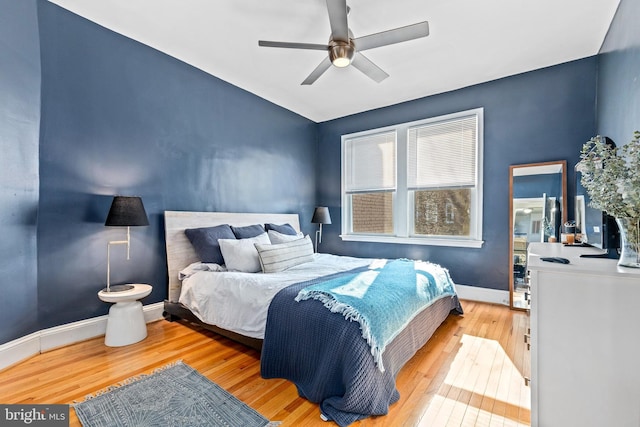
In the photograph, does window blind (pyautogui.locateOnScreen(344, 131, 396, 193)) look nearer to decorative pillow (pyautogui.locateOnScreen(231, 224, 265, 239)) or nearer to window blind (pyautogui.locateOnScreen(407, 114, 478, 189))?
window blind (pyautogui.locateOnScreen(407, 114, 478, 189))

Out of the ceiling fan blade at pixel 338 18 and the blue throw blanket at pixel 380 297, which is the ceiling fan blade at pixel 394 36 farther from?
the blue throw blanket at pixel 380 297

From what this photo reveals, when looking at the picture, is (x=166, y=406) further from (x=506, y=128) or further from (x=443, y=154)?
(x=506, y=128)

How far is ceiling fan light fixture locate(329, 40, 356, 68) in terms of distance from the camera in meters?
2.29

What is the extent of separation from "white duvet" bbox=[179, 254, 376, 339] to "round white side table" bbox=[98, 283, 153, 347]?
0.42m

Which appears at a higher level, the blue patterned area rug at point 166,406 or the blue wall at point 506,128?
the blue wall at point 506,128

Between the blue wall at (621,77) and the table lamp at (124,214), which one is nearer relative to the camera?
the blue wall at (621,77)

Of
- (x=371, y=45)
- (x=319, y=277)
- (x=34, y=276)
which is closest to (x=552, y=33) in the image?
(x=371, y=45)

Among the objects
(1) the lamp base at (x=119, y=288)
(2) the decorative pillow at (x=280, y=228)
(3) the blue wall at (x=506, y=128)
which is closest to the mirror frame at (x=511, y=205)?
(3) the blue wall at (x=506, y=128)

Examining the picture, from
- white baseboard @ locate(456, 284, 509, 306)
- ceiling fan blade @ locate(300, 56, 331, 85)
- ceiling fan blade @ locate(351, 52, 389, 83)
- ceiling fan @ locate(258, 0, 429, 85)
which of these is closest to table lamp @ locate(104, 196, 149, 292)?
ceiling fan @ locate(258, 0, 429, 85)

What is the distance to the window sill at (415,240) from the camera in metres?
3.78

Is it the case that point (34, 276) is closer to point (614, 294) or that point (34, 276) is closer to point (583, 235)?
point (614, 294)

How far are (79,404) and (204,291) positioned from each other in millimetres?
1098

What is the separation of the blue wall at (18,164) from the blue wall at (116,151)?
7cm

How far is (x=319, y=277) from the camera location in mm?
2475
